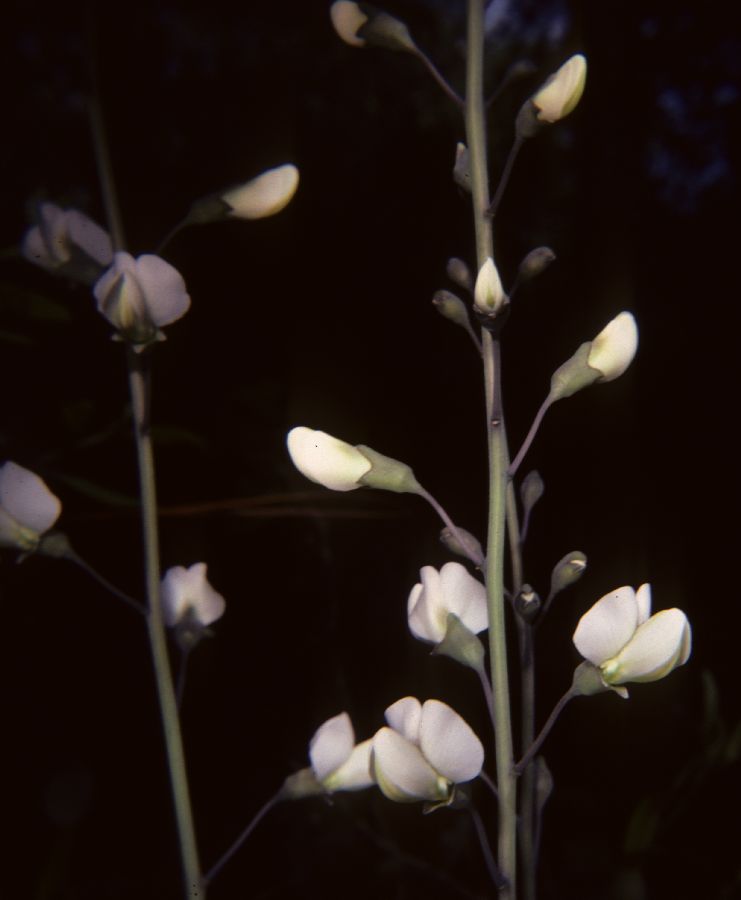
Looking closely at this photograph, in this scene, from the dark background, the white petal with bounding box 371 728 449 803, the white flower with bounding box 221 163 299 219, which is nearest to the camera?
the white petal with bounding box 371 728 449 803

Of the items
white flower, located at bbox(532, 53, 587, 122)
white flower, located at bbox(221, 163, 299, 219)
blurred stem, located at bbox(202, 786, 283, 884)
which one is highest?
white flower, located at bbox(532, 53, 587, 122)

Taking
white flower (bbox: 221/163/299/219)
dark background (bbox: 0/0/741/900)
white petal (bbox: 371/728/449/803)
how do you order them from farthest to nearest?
1. dark background (bbox: 0/0/741/900)
2. white flower (bbox: 221/163/299/219)
3. white petal (bbox: 371/728/449/803)

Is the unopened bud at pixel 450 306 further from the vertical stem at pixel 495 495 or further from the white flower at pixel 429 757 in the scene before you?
the white flower at pixel 429 757

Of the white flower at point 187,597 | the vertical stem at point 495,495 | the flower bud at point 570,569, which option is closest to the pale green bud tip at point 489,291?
the vertical stem at point 495,495

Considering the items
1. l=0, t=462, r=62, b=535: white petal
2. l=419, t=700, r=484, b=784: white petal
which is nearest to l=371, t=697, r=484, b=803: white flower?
l=419, t=700, r=484, b=784: white petal

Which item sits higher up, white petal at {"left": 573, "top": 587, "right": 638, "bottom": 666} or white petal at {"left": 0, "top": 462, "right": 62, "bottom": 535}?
white petal at {"left": 0, "top": 462, "right": 62, "bottom": 535}

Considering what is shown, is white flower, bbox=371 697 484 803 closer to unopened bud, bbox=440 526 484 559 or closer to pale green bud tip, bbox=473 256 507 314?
unopened bud, bbox=440 526 484 559

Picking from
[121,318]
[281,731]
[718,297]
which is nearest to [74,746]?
[281,731]
